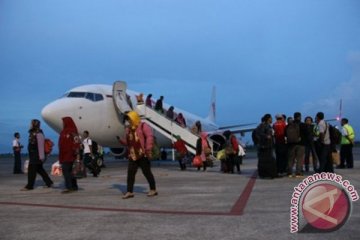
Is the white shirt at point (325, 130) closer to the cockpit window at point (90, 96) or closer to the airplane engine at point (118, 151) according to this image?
the cockpit window at point (90, 96)

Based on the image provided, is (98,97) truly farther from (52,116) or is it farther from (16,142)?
(16,142)

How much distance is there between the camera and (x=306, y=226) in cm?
553

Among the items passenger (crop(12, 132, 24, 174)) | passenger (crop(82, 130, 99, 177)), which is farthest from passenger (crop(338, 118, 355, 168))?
passenger (crop(12, 132, 24, 174))

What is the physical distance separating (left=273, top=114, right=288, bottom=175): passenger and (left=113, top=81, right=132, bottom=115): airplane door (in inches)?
329

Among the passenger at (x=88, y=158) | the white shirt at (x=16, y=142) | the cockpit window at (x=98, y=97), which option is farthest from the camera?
the cockpit window at (x=98, y=97)

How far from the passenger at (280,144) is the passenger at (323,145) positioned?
0.98m

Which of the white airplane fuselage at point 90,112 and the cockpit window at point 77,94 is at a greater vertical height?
the cockpit window at point 77,94

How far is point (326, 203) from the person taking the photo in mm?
4582

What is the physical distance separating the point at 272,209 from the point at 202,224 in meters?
1.63

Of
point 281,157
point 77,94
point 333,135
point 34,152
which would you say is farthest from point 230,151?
point 77,94

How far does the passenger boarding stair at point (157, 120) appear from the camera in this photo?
21.2 m

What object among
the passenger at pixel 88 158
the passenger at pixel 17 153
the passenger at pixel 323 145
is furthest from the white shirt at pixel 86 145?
the passenger at pixel 323 145

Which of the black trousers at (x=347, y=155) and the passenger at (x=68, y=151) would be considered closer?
the passenger at (x=68, y=151)

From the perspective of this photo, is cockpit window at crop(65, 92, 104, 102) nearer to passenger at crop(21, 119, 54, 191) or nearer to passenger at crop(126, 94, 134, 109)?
passenger at crop(126, 94, 134, 109)
